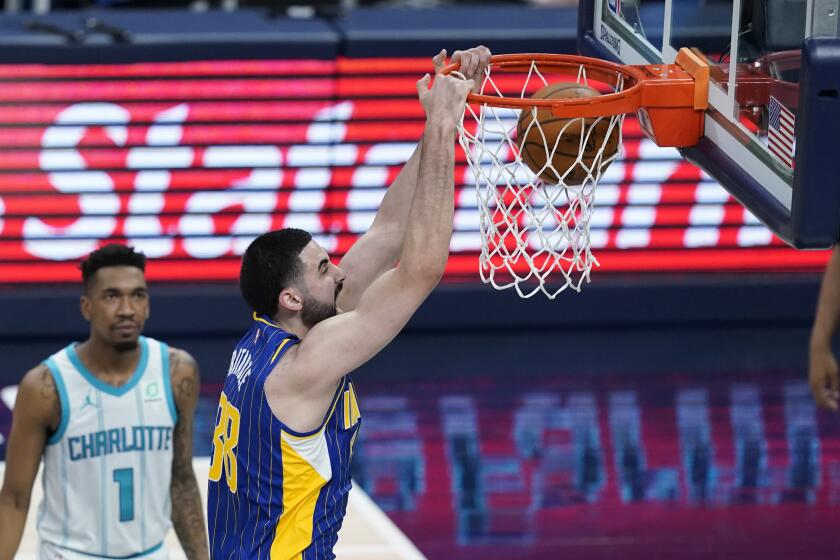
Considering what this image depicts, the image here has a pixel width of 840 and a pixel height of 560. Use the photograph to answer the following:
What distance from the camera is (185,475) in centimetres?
512

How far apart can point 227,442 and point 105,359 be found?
114cm

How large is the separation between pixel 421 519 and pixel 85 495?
2600 mm

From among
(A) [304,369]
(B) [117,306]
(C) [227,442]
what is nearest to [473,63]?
(A) [304,369]

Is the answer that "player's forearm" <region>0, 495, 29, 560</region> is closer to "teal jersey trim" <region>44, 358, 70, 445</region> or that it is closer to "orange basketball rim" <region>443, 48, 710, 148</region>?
"teal jersey trim" <region>44, 358, 70, 445</region>

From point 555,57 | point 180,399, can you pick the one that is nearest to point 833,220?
point 555,57

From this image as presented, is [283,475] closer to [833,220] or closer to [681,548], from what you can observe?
[833,220]

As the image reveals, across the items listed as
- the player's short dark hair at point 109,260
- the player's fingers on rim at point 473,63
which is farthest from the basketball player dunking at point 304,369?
the player's short dark hair at point 109,260

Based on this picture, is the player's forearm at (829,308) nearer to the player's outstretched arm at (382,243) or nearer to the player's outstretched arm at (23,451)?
the player's outstretched arm at (382,243)

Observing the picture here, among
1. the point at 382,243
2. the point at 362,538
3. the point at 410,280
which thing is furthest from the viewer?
the point at 362,538

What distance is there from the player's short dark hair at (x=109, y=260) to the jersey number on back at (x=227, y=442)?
4.02 feet

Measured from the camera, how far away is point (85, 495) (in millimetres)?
4953

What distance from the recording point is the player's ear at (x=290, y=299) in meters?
4.10

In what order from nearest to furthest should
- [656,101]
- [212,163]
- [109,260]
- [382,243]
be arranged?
[656,101]
[382,243]
[109,260]
[212,163]

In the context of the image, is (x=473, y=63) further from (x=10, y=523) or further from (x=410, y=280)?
(x=10, y=523)
